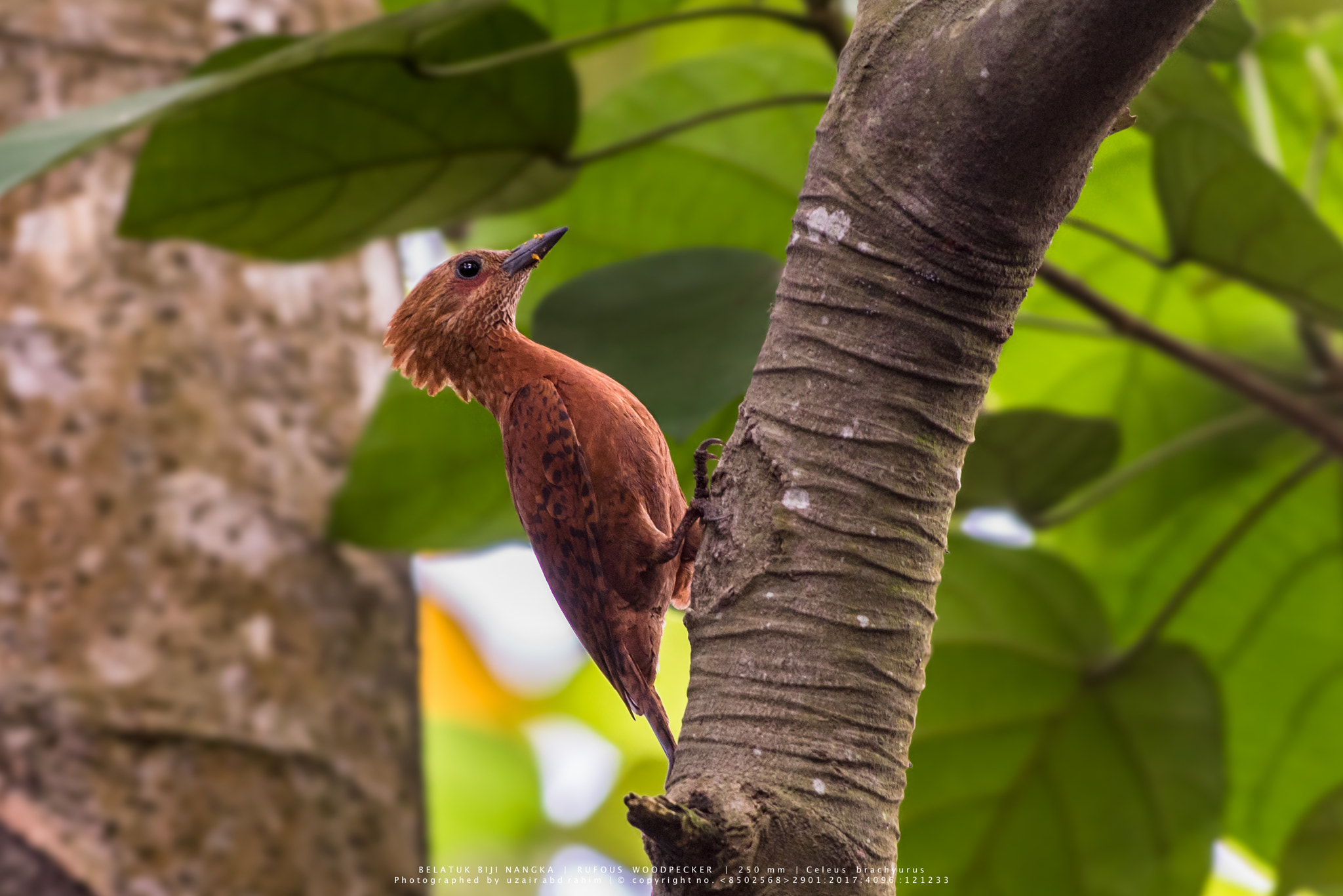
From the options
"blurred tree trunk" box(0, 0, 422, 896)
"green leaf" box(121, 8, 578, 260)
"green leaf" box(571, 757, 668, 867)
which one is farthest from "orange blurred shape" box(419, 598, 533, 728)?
"green leaf" box(121, 8, 578, 260)

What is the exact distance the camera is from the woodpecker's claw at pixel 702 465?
0.88 meters

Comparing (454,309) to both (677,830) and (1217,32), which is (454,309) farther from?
(1217,32)

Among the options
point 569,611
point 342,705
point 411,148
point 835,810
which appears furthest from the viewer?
point 342,705

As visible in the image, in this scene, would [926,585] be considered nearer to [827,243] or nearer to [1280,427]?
[827,243]

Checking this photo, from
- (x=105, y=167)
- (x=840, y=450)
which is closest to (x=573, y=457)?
(x=840, y=450)

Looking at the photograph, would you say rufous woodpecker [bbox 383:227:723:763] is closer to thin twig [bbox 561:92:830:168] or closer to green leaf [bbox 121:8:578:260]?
thin twig [bbox 561:92:830:168]

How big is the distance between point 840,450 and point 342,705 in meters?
1.68

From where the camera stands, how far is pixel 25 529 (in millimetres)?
2062

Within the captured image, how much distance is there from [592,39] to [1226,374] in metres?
1.15

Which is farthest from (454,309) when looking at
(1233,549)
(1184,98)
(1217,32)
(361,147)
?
(1233,549)

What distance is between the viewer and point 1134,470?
1.92 m

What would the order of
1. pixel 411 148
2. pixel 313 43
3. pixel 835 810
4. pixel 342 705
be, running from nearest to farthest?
pixel 835 810, pixel 313 43, pixel 411 148, pixel 342 705

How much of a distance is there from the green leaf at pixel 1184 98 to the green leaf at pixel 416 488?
2.65ft

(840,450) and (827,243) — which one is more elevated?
(827,243)
